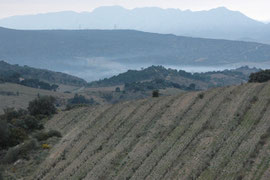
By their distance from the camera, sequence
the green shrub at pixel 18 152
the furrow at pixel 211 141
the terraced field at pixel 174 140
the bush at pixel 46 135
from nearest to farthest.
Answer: the furrow at pixel 211 141 → the terraced field at pixel 174 140 → the green shrub at pixel 18 152 → the bush at pixel 46 135

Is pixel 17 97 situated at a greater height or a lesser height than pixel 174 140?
lesser

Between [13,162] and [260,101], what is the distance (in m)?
23.2

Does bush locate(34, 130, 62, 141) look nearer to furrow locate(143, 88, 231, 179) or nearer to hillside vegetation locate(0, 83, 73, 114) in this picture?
furrow locate(143, 88, 231, 179)

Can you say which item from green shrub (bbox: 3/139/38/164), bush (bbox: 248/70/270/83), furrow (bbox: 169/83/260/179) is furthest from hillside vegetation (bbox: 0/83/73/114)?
furrow (bbox: 169/83/260/179)

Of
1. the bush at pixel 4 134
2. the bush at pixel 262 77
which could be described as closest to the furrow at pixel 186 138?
the bush at pixel 262 77

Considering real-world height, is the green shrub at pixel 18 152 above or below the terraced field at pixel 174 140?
below

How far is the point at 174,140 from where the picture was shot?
30.9m

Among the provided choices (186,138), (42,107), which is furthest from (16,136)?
(186,138)

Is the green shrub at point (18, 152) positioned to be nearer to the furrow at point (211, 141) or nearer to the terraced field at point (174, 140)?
the terraced field at point (174, 140)

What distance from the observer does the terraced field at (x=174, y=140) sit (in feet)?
79.9

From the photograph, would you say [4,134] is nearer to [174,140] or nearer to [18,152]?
[18,152]

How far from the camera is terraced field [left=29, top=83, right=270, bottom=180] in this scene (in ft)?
79.9

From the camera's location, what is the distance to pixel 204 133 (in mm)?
30750

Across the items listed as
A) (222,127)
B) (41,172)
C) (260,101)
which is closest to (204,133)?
(222,127)
